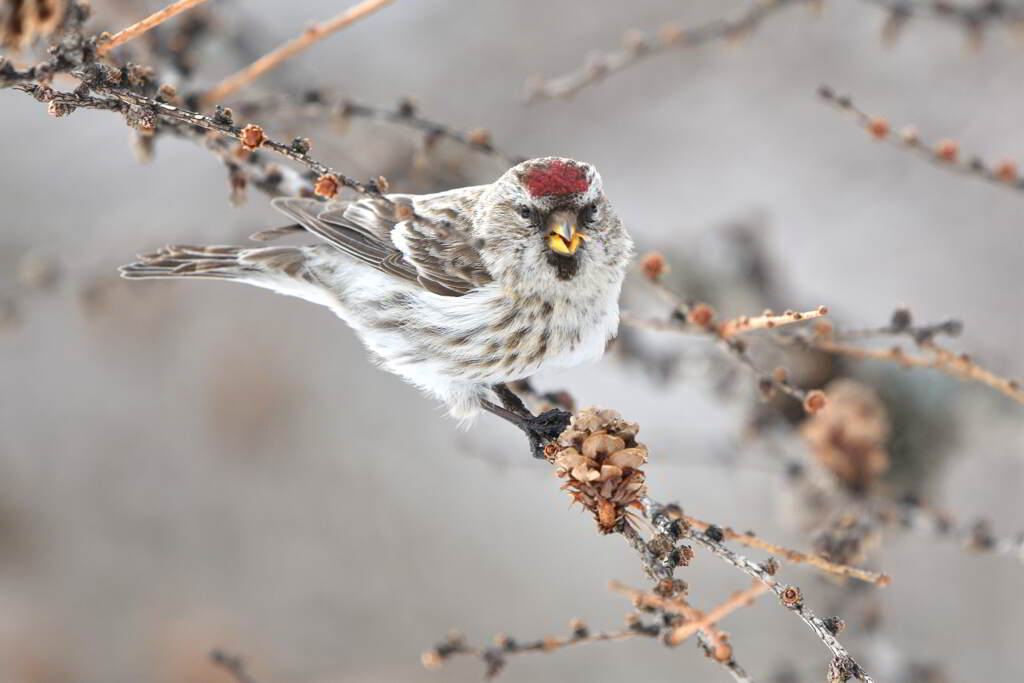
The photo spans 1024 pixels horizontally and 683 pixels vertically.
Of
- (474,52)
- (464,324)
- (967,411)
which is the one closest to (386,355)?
(464,324)

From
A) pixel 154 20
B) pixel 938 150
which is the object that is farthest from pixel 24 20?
pixel 938 150

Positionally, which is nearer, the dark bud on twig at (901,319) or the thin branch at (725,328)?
the thin branch at (725,328)

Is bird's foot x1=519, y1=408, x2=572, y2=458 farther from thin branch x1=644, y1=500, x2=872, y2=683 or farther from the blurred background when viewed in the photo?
the blurred background

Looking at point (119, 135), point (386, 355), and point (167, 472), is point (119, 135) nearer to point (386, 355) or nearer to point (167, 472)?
point (167, 472)

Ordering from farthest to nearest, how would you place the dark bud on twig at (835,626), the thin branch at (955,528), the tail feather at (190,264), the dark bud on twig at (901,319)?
the tail feather at (190,264) → the thin branch at (955,528) → the dark bud on twig at (901,319) → the dark bud on twig at (835,626)

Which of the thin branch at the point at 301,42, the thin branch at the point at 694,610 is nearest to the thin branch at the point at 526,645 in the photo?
the thin branch at the point at 694,610

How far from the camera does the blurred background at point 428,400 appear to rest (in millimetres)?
4520

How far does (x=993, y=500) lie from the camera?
4504 mm

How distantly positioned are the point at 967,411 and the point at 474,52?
2.95 meters

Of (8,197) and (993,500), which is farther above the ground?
(8,197)

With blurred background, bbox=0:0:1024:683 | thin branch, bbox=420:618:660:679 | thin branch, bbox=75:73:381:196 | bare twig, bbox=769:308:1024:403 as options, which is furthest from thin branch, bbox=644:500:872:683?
blurred background, bbox=0:0:1024:683

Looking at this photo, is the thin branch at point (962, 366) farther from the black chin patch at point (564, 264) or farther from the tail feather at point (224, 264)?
the tail feather at point (224, 264)

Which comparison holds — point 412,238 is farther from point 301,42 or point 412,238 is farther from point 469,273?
point 301,42

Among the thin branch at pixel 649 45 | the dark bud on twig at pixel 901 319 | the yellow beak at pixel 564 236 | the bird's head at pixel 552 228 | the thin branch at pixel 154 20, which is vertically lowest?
the thin branch at pixel 154 20
